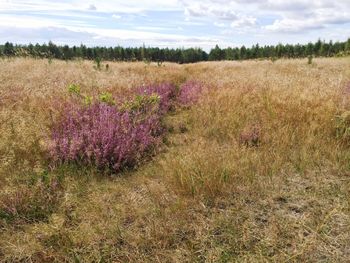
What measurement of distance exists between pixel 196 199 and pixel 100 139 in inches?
80.7

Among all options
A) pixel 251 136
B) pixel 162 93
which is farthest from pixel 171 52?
pixel 251 136

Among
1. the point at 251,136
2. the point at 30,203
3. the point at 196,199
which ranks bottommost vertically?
the point at 30,203

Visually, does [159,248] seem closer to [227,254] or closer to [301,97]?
[227,254]

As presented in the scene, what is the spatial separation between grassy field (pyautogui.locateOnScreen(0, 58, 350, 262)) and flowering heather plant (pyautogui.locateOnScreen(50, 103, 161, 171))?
0.19 meters

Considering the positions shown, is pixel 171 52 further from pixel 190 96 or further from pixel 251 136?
pixel 251 136

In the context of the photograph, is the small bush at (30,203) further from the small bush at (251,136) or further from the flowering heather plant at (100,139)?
the small bush at (251,136)

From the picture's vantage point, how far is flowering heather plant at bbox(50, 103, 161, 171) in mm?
4836

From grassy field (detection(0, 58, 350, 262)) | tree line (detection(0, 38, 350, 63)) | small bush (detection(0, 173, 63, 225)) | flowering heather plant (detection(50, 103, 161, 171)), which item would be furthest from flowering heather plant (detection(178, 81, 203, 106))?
tree line (detection(0, 38, 350, 63))

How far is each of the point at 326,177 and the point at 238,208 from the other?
53.8 inches

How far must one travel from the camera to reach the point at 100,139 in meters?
5.11

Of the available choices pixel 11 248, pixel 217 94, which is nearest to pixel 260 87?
pixel 217 94

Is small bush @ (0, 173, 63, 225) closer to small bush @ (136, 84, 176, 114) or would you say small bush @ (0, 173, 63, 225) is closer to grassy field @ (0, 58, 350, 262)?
grassy field @ (0, 58, 350, 262)

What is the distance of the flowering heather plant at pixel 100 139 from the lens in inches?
190

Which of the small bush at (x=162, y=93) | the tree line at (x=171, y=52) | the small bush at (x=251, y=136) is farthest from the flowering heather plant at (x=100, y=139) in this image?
the tree line at (x=171, y=52)
